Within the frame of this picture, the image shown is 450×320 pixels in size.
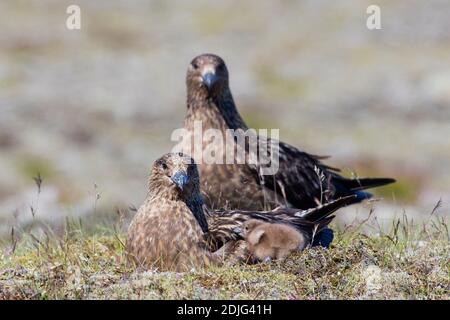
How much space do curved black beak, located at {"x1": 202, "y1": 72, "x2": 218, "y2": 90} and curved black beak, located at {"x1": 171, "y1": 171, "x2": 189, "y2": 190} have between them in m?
2.49

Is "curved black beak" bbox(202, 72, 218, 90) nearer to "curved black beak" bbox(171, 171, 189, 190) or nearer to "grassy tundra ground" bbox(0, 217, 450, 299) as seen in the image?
"curved black beak" bbox(171, 171, 189, 190)

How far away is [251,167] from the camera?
9.07 m

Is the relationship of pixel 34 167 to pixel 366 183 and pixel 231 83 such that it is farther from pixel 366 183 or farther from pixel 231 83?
pixel 366 183

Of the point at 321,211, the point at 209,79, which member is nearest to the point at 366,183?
the point at 209,79

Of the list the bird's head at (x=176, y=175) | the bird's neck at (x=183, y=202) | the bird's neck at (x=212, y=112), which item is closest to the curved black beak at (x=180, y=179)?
the bird's head at (x=176, y=175)

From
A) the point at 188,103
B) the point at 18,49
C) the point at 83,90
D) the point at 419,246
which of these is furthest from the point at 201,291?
the point at 18,49

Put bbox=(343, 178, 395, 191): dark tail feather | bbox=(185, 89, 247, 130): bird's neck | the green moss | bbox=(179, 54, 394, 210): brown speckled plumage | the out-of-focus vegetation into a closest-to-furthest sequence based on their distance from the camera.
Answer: the out-of-focus vegetation < bbox=(179, 54, 394, 210): brown speckled plumage < bbox=(185, 89, 247, 130): bird's neck < bbox=(343, 178, 395, 191): dark tail feather < the green moss

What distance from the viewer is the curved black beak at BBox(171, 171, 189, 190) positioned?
7.17 metres

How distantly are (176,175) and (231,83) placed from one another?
1210 inches

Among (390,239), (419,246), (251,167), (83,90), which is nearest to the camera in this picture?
(390,239)

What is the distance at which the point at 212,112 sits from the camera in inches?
379

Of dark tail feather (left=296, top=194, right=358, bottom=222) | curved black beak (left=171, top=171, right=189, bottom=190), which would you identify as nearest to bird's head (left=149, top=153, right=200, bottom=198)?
curved black beak (left=171, top=171, right=189, bottom=190)

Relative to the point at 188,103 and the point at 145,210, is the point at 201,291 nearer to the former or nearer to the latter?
the point at 145,210

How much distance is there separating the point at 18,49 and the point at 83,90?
857 centimetres
